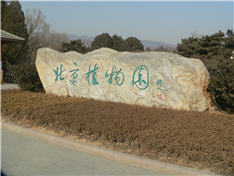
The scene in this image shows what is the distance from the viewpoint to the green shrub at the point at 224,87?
8023 mm

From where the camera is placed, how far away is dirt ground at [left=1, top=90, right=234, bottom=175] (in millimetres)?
4070

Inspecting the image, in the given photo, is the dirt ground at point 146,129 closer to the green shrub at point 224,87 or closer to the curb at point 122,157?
the curb at point 122,157

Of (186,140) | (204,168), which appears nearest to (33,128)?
(186,140)

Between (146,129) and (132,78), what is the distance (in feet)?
12.0

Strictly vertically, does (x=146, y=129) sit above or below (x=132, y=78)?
below

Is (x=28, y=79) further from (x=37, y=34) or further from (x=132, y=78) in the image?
(x=37, y=34)

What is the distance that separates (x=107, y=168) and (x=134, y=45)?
31406 millimetres

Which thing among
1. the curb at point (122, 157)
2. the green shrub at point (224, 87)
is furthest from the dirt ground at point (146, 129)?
the green shrub at point (224, 87)

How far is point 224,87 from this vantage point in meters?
8.12

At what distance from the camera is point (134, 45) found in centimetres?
3450

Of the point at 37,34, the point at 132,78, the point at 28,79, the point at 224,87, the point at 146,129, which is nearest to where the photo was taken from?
the point at 146,129

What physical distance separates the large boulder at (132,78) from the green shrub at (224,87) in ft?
0.98

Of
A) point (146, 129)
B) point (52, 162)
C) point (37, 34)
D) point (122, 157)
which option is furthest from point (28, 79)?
point (37, 34)

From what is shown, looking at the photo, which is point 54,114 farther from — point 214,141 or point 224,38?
point 224,38
